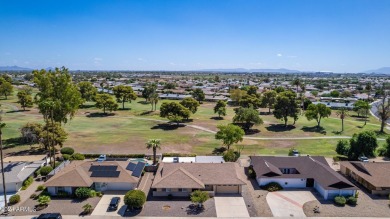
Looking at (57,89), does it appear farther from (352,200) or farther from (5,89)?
(5,89)

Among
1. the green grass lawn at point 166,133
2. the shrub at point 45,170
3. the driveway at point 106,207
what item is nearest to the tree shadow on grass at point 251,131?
the green grass lawn at point 166,133

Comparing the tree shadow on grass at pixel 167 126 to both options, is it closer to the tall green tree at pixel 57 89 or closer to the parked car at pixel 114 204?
the tall green tree at pixel 57 89

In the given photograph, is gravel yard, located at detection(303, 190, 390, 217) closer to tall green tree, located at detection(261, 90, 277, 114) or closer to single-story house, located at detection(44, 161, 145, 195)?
single-story house, located at detection(44, 161, 145, 195)

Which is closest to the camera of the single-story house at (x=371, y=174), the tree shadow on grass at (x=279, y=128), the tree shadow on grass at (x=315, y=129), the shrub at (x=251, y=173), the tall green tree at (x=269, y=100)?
the single-story house at (x=371, y=174)

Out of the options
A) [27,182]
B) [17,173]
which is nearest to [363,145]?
[27,182]

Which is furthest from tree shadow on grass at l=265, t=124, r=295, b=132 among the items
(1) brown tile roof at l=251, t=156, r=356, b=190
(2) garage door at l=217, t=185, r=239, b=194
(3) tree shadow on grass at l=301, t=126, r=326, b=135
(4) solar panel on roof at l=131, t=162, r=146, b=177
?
(4) solar panel on roof at l=131, t=162, r=146, b=177

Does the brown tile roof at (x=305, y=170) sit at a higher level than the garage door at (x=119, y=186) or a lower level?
higher

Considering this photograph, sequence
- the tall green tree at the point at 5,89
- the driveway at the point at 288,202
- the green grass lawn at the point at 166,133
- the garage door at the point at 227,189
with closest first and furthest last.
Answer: the driveway at the point at 288,202 < the garage door at the point at 227,189 < the green grass lawn at the point at 166,133 < the tall green tree at the point at 5,89

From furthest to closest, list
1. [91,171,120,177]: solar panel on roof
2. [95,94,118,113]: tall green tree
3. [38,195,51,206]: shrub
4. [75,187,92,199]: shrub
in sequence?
[95,94,118,113]: tall green tree, [91,171,120,177]: solar panel on roof, [75,187,92,199]: shrub, [38,195,51,206]: shrub
